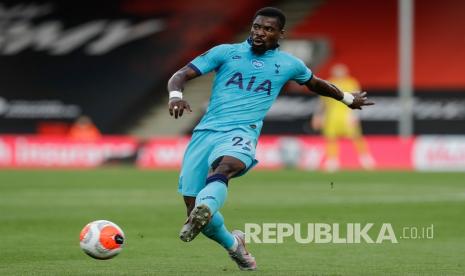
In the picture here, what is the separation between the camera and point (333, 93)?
9555 millimetres

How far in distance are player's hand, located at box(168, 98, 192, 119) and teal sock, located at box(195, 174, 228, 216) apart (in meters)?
0.54

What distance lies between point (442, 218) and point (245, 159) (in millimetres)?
6015

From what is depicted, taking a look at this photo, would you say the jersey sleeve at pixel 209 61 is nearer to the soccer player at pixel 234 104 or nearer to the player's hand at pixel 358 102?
the soccer player at pixel 234 104

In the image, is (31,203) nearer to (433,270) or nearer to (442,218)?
(442,218)

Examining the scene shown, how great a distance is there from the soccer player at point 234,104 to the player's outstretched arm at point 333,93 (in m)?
0.22

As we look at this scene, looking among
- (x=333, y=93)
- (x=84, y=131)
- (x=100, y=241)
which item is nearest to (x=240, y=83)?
(x=333, y=93)

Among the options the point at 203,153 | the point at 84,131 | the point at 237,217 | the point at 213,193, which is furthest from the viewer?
the point at 84,131

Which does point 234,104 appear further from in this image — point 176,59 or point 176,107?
point 176,59

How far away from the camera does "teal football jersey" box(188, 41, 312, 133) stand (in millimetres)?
8891

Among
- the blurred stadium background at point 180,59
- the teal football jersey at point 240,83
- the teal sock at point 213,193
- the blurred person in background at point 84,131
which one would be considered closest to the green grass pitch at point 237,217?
the teal sock at point 213,193

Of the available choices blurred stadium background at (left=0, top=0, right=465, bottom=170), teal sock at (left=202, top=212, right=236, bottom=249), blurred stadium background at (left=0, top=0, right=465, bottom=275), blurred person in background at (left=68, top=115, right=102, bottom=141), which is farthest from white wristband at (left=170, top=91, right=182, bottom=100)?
blurred stadium background at (left=0, top=0, right=465, bottom=170)

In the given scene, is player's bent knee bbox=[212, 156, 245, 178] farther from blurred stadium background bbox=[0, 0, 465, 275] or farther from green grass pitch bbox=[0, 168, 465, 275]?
blurred stadium background bbox=[0, 0, 465, 275]

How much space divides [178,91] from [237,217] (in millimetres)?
5710

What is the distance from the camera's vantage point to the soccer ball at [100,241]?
8.82 metres
